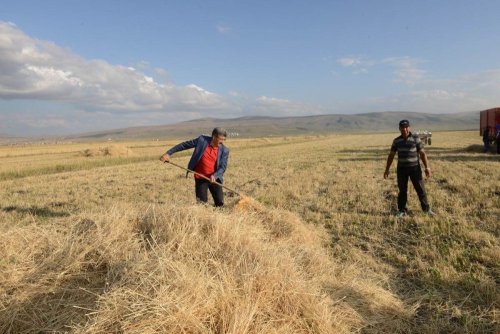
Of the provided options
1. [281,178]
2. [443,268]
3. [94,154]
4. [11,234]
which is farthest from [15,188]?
[94,154]

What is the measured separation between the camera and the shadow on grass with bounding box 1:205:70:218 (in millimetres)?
8930

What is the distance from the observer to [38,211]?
30.6ft

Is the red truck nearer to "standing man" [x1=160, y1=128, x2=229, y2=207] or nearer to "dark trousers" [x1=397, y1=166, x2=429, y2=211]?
"dark trousers" [x1=397, y1=166, x2=429, y2=211]

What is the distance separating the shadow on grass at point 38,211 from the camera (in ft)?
29.3

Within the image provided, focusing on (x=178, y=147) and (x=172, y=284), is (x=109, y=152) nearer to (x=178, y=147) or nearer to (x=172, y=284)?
(x=178, y=147)

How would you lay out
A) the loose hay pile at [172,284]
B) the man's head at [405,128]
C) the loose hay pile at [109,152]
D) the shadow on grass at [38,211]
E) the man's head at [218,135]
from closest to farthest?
the loose hay pile at [172,284]
the man's head at [218,135]
the man's head at [405,128]
the shadow on grass at [38,211]
the loose hay pile at [109,152]

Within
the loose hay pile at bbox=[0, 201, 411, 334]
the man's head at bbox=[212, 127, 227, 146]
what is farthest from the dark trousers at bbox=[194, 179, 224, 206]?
the loose hay pile at bbox=[0, 201, 411, 334]

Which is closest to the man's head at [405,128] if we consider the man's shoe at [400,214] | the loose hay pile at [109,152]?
the man's shoe at [400,214]

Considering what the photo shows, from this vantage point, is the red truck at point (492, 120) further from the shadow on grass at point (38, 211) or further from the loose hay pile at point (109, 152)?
the loose hay pile at point (109, 152)

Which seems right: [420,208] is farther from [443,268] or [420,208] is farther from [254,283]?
[254,283]

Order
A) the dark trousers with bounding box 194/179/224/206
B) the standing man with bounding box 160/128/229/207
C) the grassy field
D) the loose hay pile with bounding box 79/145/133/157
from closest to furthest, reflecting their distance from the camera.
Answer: the grassy field < the standing man with bounding box 160/128/229/207 < the dark trousers with bounding box 194/179/224/206 < the loose hay pile with bounding box 79/145/133/157

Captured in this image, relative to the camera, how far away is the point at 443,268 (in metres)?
5.26

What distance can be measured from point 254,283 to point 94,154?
32.6 metres

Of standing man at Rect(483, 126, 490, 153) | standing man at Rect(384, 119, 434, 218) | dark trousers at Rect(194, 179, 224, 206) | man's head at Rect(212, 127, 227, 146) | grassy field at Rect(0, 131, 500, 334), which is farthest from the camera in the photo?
standing man at Rect(483, 126, 490, 153)
